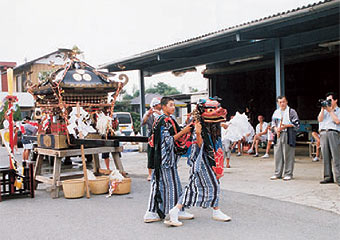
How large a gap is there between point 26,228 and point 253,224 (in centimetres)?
309

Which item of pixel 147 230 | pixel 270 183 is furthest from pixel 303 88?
pixel 147 230

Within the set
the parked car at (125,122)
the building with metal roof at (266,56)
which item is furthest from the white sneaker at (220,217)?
the parked car at (125,122)

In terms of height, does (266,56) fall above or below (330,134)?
above

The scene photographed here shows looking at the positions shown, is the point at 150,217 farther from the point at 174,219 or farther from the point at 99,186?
the point at 99,186

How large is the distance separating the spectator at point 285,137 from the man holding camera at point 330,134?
2.09 ft

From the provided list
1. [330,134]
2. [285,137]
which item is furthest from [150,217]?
[330,134]

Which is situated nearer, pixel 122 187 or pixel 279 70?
pixel 122 187

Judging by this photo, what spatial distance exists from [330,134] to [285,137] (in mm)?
964

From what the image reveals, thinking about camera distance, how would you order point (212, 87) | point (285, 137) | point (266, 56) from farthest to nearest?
point (212, 87), point (266, 56), point (285, 137)

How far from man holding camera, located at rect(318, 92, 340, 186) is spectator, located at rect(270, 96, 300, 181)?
0.64 m

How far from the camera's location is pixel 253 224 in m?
5.00

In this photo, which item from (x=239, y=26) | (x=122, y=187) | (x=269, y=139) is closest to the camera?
(x=122, y=187)

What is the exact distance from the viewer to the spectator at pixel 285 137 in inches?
319

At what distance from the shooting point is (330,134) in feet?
24.6
